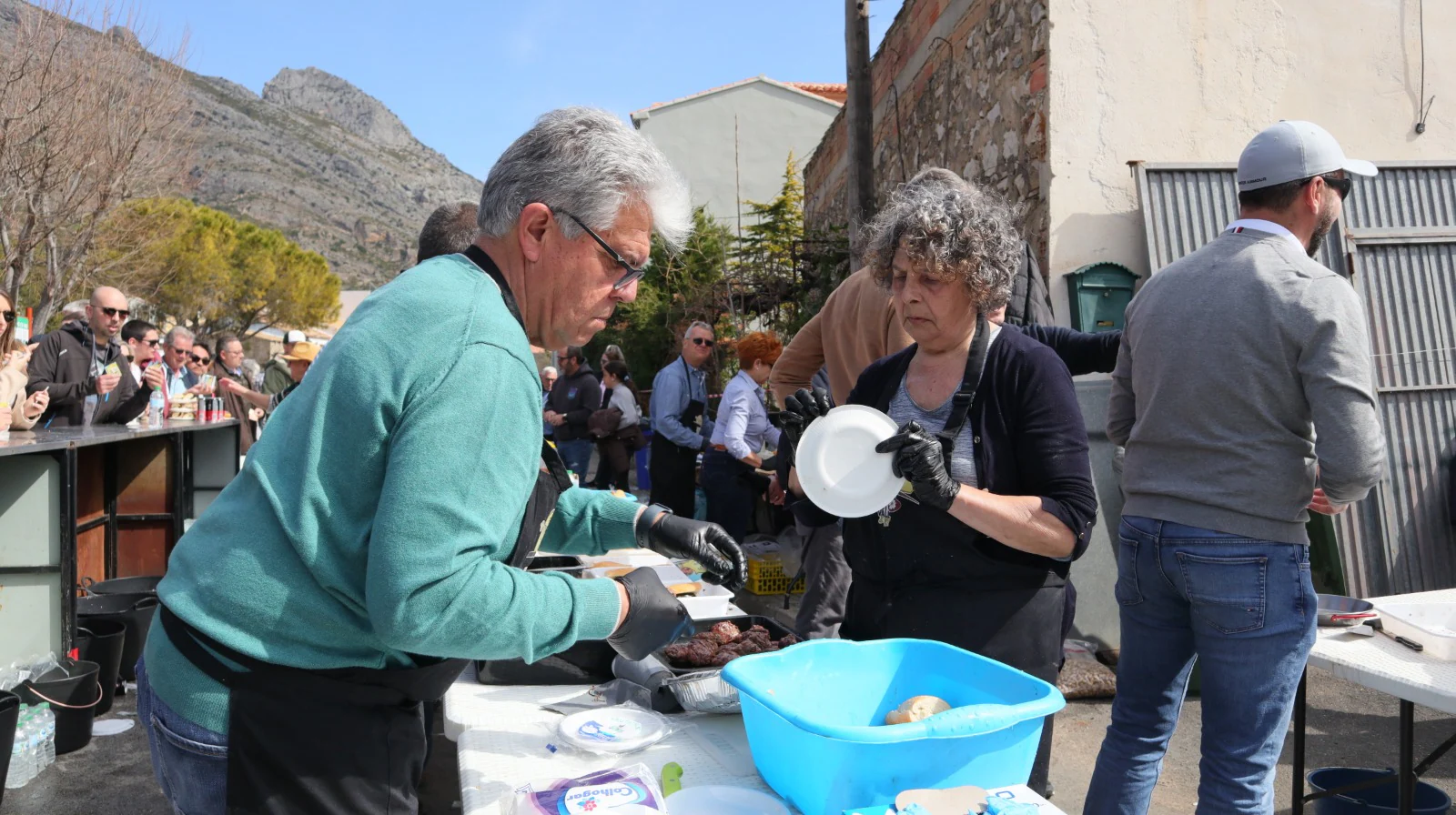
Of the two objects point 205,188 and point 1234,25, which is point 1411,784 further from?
point 205,188

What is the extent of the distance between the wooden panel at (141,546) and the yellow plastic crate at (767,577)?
3.77 meters

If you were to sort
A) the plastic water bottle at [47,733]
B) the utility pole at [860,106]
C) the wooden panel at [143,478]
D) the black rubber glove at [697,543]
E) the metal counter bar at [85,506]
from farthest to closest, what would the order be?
the utility pole at [860,106], the wooden panel at [143,478], the metal counter bar at [85,506], the plastic water bottle at [47,733], the black rubber glove at [697,543]

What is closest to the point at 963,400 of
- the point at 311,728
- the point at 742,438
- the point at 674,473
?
the point at 311,728

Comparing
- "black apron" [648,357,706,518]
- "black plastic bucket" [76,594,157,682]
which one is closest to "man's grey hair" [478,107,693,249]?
"black plastic bucket" [76,594,157,682]

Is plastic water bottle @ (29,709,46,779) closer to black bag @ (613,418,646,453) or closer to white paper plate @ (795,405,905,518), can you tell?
white paper plate @ (795,405,905,518)

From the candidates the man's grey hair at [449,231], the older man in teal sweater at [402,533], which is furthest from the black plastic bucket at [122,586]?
→ the older man in teal sweater at [402,533]

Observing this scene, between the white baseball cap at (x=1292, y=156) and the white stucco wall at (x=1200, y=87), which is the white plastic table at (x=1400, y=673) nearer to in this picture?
the white baseball cap at (x=1292, y=156)

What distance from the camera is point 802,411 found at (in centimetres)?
207

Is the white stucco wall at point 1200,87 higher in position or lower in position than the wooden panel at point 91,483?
higher

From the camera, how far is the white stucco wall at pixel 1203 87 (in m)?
5.22

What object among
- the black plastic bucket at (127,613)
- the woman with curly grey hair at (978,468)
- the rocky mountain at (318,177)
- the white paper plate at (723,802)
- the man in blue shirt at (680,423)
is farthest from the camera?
the rocky mountain at (318,177)

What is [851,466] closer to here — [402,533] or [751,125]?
[402,533]

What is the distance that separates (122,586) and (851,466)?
16.3 feet

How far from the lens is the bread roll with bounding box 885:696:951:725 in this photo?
1527 mm
